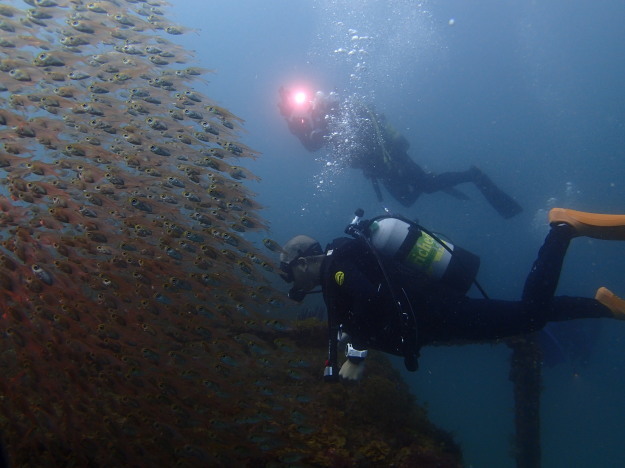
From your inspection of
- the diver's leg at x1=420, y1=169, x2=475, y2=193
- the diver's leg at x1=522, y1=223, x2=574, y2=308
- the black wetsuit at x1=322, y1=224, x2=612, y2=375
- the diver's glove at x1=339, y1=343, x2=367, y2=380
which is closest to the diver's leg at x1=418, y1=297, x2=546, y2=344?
the black wetsuit at x1=322, y1=224, x2=612, y2=375

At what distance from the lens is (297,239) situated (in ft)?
15.5

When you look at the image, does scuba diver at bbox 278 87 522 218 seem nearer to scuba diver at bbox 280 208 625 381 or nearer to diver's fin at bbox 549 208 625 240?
diver's fin at bbox 549 208 625 240

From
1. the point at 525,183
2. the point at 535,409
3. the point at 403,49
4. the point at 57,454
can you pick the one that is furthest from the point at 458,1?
the point at 57,454

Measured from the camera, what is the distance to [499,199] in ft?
33.2

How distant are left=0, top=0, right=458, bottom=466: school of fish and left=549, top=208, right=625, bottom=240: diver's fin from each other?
393cm

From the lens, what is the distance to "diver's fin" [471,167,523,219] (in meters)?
9.98

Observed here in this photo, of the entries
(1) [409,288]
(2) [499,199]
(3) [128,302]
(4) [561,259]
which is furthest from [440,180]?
(3) [128,302]

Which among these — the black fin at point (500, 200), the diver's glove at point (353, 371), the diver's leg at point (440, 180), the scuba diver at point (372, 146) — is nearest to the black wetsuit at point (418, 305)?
the diver's glove at point (353, 371)

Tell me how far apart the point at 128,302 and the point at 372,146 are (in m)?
8.45

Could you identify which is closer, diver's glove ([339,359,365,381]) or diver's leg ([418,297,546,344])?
diver's leg ([418,297,546,344])

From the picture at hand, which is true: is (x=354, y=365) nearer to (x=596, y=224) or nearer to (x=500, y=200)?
(x=596, y=224)

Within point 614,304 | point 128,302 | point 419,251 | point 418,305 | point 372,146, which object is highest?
point 372,146

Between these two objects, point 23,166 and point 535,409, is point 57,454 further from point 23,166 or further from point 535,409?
point 535,409

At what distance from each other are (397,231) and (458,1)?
306 ft
